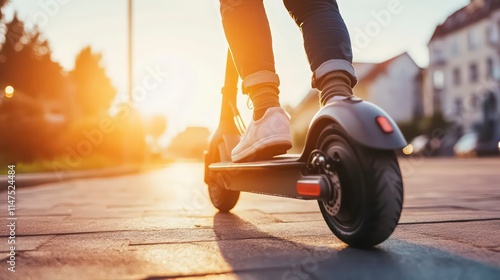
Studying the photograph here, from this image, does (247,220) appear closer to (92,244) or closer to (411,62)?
(92,244)

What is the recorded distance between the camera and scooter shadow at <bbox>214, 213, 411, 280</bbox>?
5.82ft

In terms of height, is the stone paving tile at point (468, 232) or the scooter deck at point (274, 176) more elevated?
the scooter deck at point (274, 176)

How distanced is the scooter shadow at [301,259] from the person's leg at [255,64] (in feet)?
1.56

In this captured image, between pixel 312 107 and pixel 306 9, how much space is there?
2016 inches

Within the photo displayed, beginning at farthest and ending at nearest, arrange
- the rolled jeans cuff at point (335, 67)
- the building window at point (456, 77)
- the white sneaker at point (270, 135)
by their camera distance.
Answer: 1. the building window at point (456, 77)
2. the white sneaker at point (270, 135)
3. the rolled jeans cuff at point (335, 67)

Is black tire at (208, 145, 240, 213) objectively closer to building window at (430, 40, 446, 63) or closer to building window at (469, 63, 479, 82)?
building window at (469, 63, 479, 82)

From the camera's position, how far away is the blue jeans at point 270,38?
252 centimetres

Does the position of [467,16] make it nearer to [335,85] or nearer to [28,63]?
[28,63]

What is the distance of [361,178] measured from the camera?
202 centimetres

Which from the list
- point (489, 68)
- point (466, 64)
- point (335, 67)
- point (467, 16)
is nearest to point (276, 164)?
point (335, 67)

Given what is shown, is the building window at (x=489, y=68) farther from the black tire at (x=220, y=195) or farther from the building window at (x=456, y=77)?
the black tire at (x=220, y=195)

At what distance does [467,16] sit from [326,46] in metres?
48.0

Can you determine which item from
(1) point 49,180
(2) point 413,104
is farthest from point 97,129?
(2) point 413,104

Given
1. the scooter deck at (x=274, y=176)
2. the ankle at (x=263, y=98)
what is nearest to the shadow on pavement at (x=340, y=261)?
the scooter deck at (x=274, y=176)
